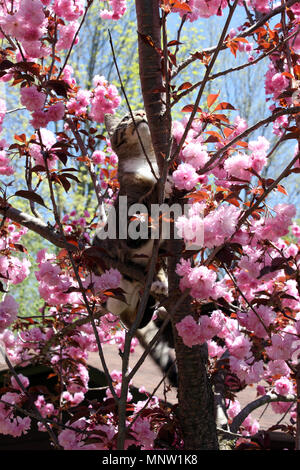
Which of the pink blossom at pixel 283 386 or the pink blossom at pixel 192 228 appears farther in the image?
the pink blossom at pixel 283 386

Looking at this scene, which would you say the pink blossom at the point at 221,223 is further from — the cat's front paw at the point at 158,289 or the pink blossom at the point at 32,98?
the cat's front paw at the point at 158,289

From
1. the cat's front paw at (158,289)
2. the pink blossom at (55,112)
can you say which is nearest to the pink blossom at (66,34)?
the pink blossom at (55,112)

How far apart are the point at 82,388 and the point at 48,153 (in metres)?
2.25

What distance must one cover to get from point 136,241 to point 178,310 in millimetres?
744

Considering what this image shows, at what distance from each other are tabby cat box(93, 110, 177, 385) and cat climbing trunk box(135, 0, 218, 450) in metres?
0.44

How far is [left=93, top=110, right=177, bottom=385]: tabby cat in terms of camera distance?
2746 mm

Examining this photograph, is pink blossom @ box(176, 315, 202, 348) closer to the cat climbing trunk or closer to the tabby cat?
the cat climbing trunk

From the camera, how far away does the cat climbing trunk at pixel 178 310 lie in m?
2.06

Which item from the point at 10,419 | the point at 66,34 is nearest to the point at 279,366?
the point at 10,419

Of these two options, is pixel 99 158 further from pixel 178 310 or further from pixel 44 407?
pixel 178 310

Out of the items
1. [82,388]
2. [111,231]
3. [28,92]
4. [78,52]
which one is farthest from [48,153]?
[78,52]

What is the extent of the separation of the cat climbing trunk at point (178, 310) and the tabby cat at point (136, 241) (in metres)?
0.44

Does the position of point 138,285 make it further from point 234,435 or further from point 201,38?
point 201,38

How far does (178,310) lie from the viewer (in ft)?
6.70
